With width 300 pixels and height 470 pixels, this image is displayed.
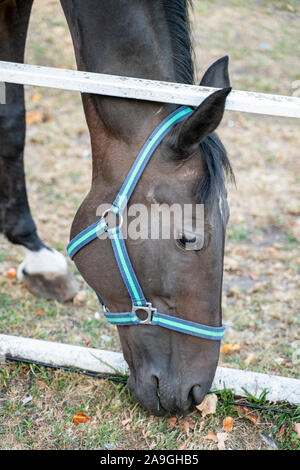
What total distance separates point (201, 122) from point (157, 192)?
0.36 metres

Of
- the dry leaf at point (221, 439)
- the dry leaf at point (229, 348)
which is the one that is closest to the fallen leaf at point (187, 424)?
the dry leaf at point (221, 439)

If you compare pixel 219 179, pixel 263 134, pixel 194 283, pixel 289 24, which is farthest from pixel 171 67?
pixel 289 24

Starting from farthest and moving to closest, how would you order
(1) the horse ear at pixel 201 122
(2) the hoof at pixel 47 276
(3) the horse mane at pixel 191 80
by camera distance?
1. (2) the hoof at pixel 47 276
2. (3) the horse mane at pixel 191 80
3. (1) the horse ear at pixel 201 122

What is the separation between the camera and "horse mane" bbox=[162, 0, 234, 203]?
6.70ft

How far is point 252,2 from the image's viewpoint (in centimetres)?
813

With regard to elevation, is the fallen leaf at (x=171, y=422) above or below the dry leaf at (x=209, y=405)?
below

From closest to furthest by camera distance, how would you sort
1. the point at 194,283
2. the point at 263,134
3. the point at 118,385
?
the point at 194,283 → the point at 118,385 → the point at 263,134

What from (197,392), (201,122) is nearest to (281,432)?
(197,392)

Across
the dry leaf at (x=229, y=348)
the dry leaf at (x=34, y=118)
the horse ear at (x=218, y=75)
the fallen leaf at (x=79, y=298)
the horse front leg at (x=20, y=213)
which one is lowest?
the dry leaf at (x=229, y=348)

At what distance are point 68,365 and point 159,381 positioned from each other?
670 millimetres

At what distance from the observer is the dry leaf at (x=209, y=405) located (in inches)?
94.3

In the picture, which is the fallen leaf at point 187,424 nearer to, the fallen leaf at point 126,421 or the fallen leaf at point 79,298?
the fallen leaf at point 126,421

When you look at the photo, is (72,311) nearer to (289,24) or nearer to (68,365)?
(68,365)

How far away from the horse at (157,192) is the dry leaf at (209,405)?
24 cm
